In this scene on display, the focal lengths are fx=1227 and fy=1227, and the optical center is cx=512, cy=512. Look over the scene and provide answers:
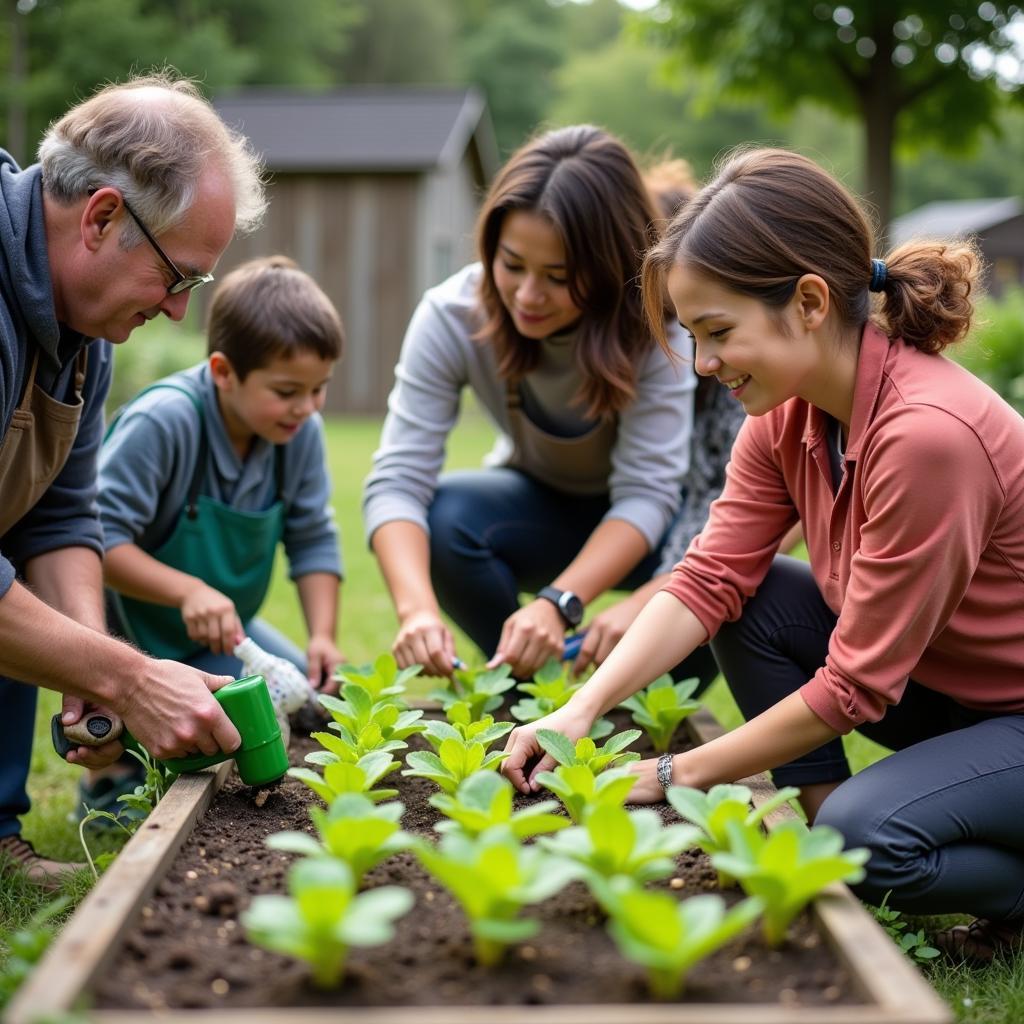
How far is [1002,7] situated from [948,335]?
9.76m

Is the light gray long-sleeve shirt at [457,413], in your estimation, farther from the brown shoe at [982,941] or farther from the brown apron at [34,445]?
the brown shoe at [982,941]

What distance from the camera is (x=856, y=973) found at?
150cm

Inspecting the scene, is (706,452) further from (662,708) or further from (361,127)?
(361,127)

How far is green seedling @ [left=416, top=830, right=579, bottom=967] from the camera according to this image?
1.48 meters

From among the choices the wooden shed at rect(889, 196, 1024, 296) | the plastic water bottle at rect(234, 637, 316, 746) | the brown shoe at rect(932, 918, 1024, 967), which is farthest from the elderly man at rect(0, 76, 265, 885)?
the wooden shed at rect(889, 196, 1024, 296)

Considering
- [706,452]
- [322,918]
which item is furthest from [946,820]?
[706,452]

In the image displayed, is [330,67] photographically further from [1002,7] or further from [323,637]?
[323,637]

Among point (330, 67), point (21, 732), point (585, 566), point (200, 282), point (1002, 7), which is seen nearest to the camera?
point (200, 282)

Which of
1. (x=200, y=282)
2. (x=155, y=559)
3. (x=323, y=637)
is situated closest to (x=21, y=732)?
(x=155, y=559)

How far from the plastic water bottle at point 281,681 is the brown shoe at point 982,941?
1470 mm

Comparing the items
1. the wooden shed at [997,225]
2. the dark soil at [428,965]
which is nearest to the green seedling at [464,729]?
the dark soil at [428,965]

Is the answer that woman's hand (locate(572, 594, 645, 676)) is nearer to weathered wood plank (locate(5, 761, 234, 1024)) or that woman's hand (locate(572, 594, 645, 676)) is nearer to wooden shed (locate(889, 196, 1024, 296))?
weathered wood plank (locate(5, 761, 234, 1024))

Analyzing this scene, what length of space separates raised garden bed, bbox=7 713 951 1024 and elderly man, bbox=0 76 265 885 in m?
0.38

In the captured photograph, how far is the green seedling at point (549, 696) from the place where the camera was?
2.64 meters
